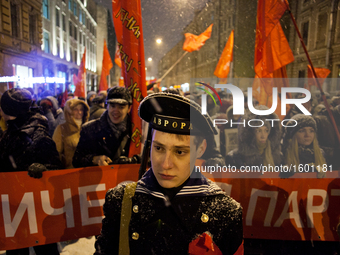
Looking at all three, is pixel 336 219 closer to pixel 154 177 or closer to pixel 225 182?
pixel 225 182

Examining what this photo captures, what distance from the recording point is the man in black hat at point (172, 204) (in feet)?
4.75

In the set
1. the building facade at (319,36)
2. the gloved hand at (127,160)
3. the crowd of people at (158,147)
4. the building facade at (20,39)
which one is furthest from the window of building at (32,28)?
the gloved hand at (127,160)

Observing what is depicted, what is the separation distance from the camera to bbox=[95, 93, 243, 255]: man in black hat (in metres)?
1.45

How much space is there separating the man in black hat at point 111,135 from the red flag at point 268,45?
2534 mm

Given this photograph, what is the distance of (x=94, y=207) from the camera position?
3.06 metres

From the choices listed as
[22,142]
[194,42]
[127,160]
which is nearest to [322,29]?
[194,42]

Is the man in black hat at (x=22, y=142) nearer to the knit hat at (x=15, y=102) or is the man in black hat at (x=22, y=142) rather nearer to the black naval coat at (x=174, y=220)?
the knit hat at (x=15, y=102)

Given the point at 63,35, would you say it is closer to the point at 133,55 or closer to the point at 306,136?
the point at 133,55

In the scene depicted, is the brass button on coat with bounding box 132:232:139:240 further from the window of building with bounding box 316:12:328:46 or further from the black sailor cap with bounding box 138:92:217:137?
the window of building with bounding box 316:12:328:46

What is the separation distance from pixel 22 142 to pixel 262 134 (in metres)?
2.99

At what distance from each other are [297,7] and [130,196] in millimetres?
26657

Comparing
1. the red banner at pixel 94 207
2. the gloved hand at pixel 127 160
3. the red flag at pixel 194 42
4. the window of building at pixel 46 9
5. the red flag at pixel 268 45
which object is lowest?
the red banner at pixel 94 207

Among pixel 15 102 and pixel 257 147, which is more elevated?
pixel 15 102

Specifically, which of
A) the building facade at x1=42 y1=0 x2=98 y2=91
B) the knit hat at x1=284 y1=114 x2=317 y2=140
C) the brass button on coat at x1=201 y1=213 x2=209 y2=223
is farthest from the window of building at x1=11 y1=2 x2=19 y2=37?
the brass button on coat at x1=201 y1=213 x2=209 y2=223
